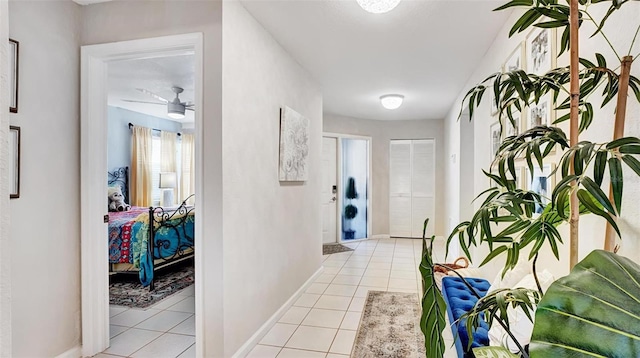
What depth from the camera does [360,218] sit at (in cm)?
693

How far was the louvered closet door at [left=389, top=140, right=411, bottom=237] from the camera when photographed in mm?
7016

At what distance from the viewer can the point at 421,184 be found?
696 centimetres

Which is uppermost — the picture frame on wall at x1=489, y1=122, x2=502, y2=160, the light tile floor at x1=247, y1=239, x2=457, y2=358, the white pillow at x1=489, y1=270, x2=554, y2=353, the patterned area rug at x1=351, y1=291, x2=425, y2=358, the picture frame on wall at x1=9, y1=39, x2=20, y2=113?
the picture frame on wall at x1=9, y1=39, x2=20, y2=113

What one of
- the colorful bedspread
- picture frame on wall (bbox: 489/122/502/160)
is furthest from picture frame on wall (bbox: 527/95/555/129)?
the colorful bedspread

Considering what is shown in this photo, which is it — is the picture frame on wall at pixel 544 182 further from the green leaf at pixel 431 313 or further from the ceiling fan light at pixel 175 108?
the ceiling fan light at pixel 175 108

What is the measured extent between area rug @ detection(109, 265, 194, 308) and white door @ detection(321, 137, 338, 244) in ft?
8.95

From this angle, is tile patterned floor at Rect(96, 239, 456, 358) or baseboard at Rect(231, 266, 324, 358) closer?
baseboard at Rect(231, 266, 324, 358)

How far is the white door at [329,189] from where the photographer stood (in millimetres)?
6406

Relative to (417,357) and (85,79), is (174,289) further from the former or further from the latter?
(417,357)

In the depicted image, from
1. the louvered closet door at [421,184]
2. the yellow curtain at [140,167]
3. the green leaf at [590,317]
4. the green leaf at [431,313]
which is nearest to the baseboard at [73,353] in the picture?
the green leaf at [431,313]

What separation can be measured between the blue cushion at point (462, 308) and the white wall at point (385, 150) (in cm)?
444

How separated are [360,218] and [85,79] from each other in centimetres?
543

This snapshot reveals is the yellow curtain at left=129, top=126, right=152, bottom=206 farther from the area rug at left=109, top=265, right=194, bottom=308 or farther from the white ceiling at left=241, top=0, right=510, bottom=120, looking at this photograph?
the white ceiling at left=241, top=0, right=510, bottom=120

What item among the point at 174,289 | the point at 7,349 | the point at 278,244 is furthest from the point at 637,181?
the point at 174,289
